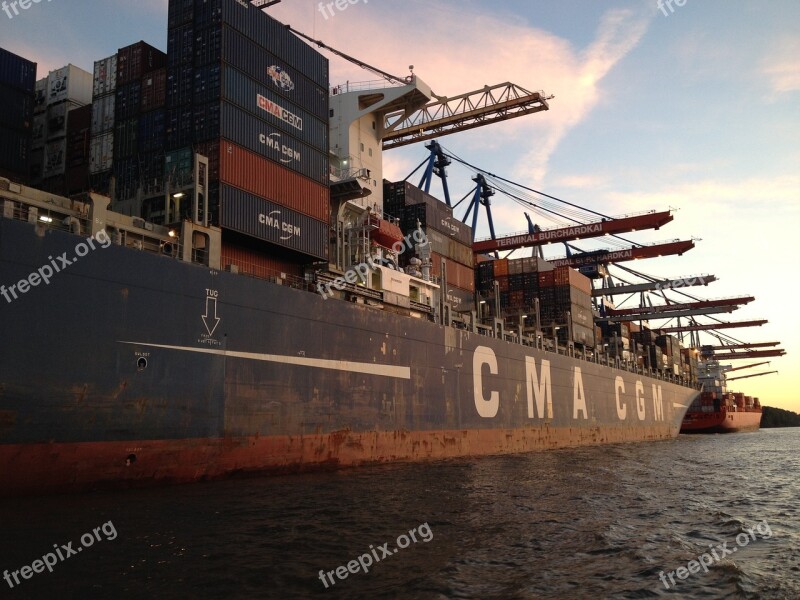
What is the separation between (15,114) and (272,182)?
858 centimetres

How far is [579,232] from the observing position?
4231cm

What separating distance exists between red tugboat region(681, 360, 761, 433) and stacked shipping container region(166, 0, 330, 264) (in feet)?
219

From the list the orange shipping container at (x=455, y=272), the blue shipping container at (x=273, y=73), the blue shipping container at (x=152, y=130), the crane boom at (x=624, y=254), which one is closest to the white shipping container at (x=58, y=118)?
the blue shipping container at (x=152, y=130)

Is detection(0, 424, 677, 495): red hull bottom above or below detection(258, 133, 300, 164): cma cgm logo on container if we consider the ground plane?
below

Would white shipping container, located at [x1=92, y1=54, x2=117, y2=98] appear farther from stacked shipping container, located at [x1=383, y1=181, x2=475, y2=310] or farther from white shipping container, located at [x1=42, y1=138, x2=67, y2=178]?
stacked shipping container, located at [x1=383, y1=181, x2=475, y2=310]

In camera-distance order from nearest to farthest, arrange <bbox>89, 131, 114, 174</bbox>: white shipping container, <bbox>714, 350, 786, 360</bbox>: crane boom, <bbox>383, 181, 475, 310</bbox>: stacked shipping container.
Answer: <bbox>89, 131, 114, 174</bbox>: white shipping container < <bbox>383, 181, 475, 310</bbox>: stacked shipping container < <bbox>714, 350, 786, 360</bbox>: crane boom

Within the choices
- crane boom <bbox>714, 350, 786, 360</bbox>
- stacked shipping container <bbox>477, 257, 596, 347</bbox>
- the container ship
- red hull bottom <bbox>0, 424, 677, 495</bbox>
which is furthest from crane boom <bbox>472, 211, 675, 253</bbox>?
crane boom <bbox>714, 350, 786, 360</bbox>

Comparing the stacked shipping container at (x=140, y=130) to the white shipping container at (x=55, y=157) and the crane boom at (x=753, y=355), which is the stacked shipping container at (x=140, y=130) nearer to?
the white shipping container at (x=55, y=157)

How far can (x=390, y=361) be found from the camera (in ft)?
72.9

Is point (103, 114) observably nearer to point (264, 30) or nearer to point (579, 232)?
point (264, 30)

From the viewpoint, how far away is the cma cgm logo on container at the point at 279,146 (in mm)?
19203

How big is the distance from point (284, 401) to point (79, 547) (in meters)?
8.81

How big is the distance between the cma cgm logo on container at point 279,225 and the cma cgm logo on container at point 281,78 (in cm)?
459

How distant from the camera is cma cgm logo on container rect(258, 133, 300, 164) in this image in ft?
63.0
